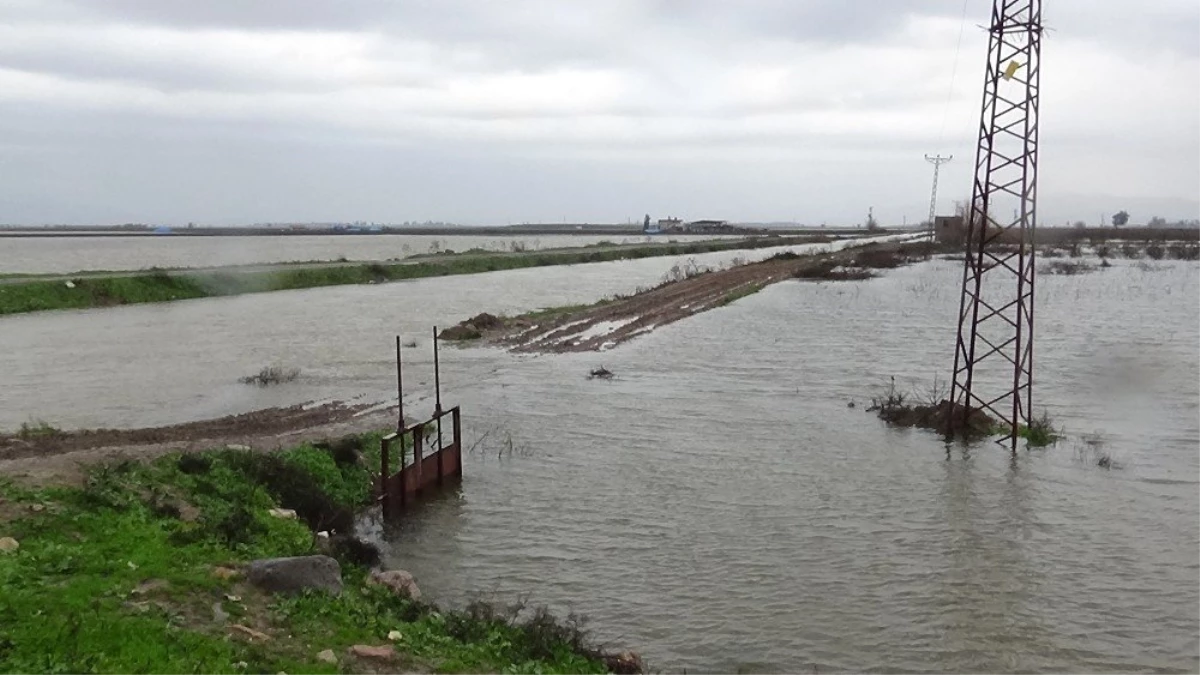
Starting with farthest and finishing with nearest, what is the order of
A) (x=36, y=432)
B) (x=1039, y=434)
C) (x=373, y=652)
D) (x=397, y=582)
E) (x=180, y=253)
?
1. (x=180, y=253)
2. (x=1039, y=434)
3. (x=36, y=432)
4. (x=397, y=582)
5. (x=373, y=652)

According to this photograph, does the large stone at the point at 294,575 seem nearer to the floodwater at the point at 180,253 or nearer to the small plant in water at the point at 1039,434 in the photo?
the small plant in water at the point at 1039,434

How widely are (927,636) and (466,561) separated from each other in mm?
5403

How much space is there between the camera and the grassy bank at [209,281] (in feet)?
134

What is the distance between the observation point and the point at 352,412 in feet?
62.7

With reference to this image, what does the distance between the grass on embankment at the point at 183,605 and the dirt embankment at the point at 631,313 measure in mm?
19289

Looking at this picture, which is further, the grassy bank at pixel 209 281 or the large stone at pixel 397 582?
the grassy bank at pixel 209 281

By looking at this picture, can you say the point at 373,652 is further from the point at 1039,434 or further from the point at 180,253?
the point at 180,253

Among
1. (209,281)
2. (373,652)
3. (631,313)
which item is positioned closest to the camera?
(373,652)

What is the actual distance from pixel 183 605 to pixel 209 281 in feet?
150

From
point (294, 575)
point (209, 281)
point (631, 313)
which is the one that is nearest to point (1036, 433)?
point (294, 575)

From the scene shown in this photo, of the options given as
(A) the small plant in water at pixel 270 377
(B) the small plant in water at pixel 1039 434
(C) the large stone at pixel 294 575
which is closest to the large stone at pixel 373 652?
(C) the large stone at pixel 294 575

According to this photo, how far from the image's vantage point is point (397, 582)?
9914 millimetres

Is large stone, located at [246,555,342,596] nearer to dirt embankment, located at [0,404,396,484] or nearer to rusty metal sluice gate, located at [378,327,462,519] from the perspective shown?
dirt embankment, located at [0,404,396,484]

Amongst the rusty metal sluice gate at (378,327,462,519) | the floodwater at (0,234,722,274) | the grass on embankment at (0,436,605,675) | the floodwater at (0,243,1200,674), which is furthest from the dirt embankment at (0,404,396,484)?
the floodwater at (0,234,722,274)
